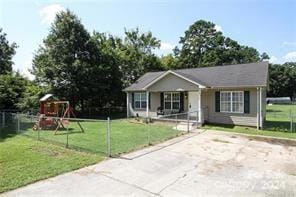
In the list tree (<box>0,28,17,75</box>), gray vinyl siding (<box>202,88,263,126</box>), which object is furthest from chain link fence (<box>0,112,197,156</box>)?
tree (<box>0,28,17,75</box>)

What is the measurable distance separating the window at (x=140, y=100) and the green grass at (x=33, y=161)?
12131 mm

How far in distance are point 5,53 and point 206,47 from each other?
1445 inches

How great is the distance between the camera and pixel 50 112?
18.1 m

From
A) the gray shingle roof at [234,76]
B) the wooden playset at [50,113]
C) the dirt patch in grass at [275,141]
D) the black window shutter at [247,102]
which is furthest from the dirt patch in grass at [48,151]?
the black window shutter at [247,102]

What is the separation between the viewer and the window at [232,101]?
17.5 meters

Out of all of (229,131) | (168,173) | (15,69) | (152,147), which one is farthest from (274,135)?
(15,69)

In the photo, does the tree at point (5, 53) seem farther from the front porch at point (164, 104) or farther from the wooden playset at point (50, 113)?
the front porch at point (164, 104)

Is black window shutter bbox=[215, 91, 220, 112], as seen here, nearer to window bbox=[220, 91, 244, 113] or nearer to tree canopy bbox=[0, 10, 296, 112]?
window bbox=[220, 91, 244, 113]

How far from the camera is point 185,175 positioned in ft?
24.5

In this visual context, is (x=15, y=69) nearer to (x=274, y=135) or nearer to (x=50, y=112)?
(x=50, y=112)

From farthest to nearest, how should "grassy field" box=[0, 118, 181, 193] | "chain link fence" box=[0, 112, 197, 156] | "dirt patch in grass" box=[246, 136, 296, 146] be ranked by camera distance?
1. "dirt patch in grass" box=[246, 136, 296, 146]
2. "chain link fence" box=[0, 112, 197, 156]
3. "grassy field" box=[0, 118, 181, 193]

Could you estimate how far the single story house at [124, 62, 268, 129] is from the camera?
17047mm

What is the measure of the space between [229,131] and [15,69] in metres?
27.1

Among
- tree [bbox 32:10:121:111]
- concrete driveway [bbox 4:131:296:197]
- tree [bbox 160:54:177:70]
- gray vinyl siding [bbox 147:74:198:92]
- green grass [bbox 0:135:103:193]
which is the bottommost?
concrete driveway [bbox 4:131:296:197]
